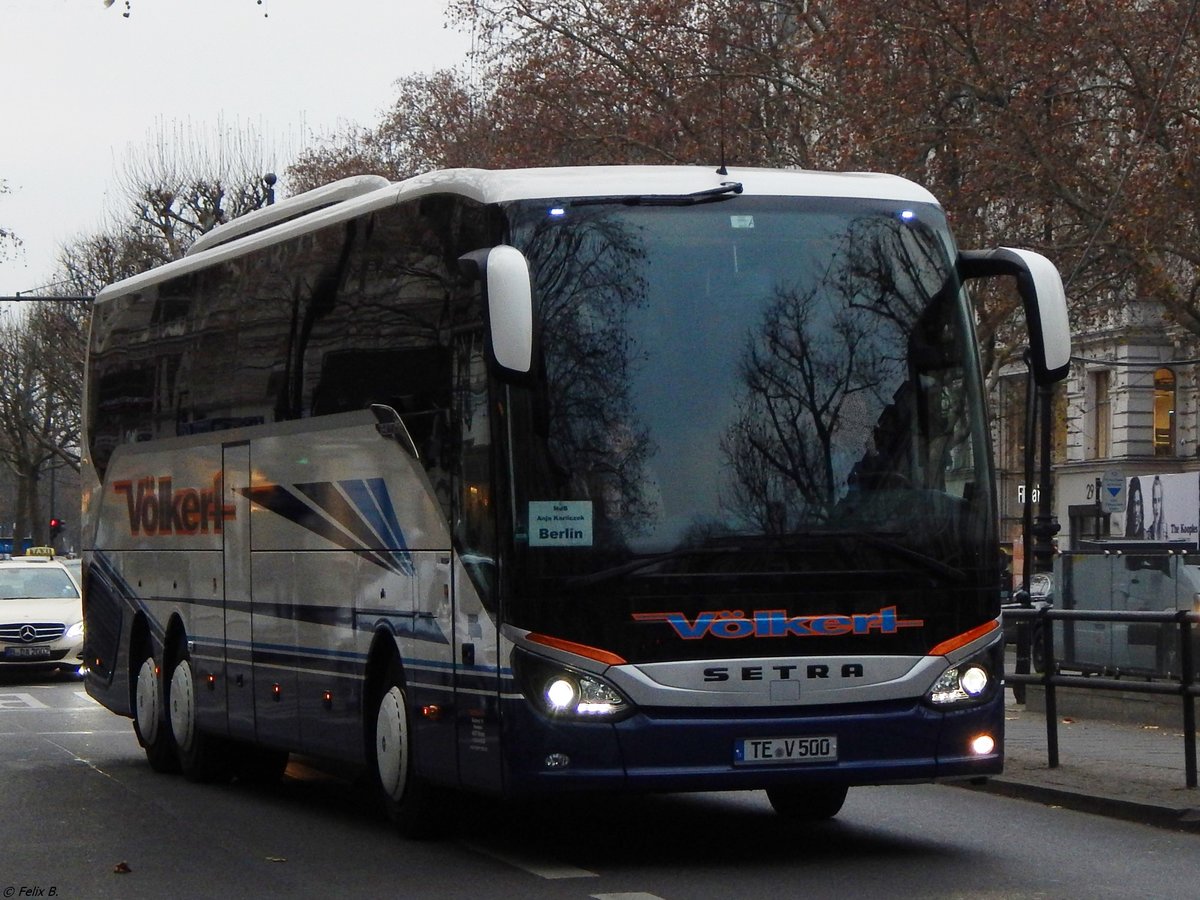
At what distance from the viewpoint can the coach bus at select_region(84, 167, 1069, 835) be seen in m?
9.91

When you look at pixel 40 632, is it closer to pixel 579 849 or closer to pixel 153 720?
pixel 153 720

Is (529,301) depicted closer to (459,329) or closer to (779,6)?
(459,329)

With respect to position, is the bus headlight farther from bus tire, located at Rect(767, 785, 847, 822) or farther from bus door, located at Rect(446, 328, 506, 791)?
bus door, located at Rect(446, 328, 506, 791)

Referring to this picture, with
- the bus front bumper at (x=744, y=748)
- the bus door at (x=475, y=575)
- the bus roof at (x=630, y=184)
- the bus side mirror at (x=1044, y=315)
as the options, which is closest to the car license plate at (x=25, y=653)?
the bus roof at (x=630, y=184)

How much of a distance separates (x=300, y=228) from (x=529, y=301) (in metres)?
4.17

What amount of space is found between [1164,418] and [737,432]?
51123 mm

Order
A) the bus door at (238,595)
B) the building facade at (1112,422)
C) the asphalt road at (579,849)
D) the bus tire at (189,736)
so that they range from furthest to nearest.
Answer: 1. the building facade at (1112,422)
2. the bus tire at (189,736)
3. the bus door at (238,595)
4. the asphalt road at (579,849)

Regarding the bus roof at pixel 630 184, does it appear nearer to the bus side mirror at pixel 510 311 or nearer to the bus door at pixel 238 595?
the bus side mirror at pixel 510 311

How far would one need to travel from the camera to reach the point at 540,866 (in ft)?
34.1

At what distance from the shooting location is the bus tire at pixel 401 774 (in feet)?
36.6

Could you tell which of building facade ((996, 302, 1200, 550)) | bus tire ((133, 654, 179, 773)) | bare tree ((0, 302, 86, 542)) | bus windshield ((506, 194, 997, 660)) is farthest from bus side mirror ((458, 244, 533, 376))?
bare tree ((0, 302, 86, 542))

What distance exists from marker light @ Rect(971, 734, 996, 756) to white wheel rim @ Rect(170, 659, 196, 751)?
660cm

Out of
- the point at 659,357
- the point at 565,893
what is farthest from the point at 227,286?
the point at 565,893

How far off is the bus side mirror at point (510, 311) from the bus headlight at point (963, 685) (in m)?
2.48
